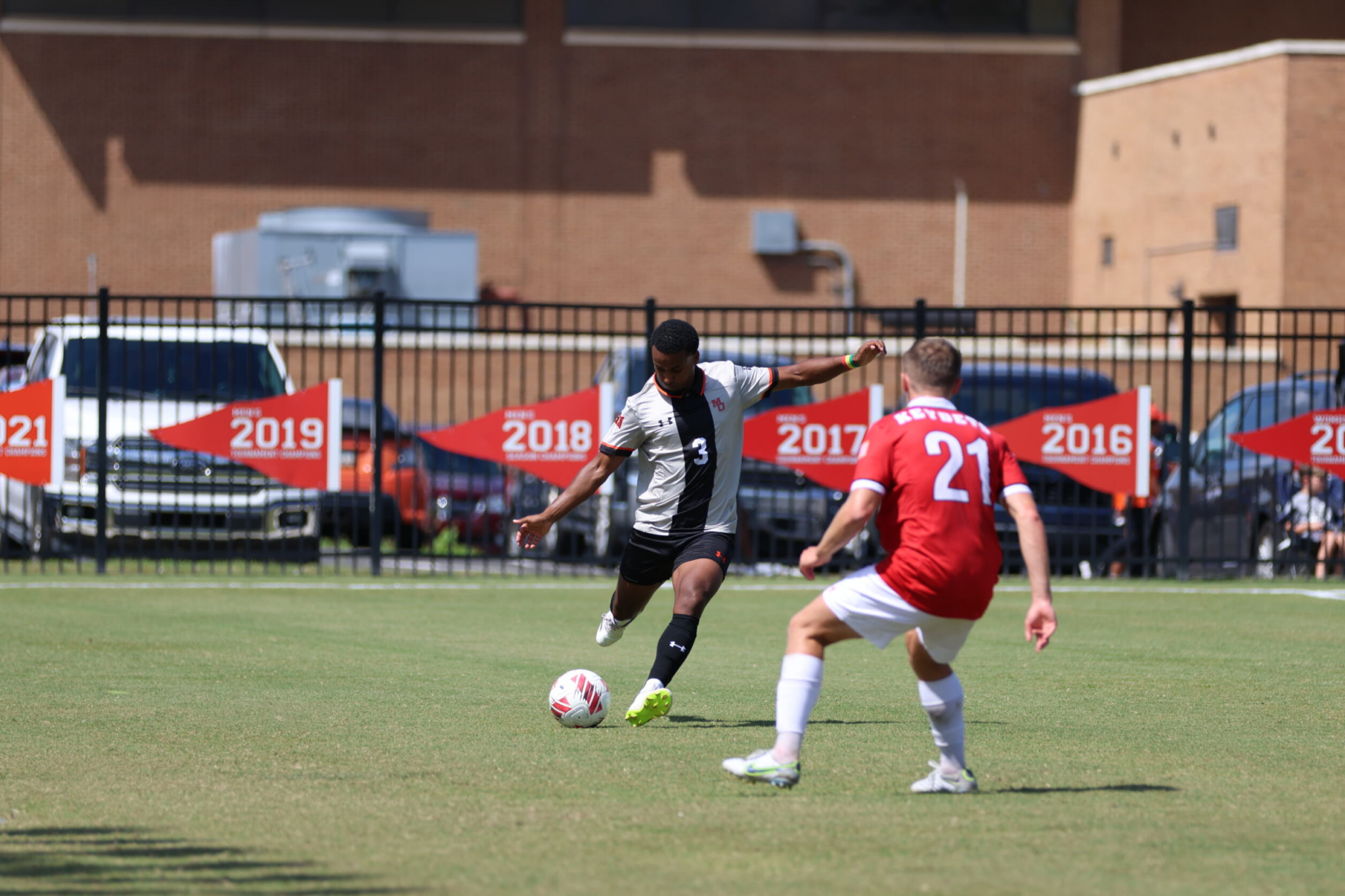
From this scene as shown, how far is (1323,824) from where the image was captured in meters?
5.85

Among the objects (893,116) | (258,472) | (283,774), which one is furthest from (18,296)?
(893,116)

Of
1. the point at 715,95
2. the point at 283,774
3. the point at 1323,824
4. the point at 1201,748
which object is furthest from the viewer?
the point at 715,95

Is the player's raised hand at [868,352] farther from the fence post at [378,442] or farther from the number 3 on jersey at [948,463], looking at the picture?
the fence post at [378,442]

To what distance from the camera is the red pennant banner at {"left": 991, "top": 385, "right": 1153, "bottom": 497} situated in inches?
611

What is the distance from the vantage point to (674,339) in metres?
7.96

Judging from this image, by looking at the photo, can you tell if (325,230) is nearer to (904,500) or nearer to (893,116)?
(893,116)

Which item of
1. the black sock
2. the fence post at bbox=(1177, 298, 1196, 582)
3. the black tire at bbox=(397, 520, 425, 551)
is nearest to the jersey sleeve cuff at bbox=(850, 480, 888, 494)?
the black sock

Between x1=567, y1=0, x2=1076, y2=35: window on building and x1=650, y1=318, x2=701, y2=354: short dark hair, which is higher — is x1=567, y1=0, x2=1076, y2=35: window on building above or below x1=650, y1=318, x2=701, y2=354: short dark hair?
above

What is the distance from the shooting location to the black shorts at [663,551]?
8133mm

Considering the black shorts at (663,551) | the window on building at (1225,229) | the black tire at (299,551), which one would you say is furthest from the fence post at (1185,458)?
the window on building at (1225,229)

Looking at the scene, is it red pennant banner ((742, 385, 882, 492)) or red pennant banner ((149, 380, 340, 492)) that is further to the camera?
red pennant banner ((742, 385, 882, 492))

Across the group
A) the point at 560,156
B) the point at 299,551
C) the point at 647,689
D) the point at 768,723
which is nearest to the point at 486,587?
the point at 299,551

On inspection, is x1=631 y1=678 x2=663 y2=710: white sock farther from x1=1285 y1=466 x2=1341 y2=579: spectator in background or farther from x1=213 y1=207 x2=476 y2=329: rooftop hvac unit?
x1=213 y1=207 x2=476 y2=329: rooftop hvac unit

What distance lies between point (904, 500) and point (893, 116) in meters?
29.5
